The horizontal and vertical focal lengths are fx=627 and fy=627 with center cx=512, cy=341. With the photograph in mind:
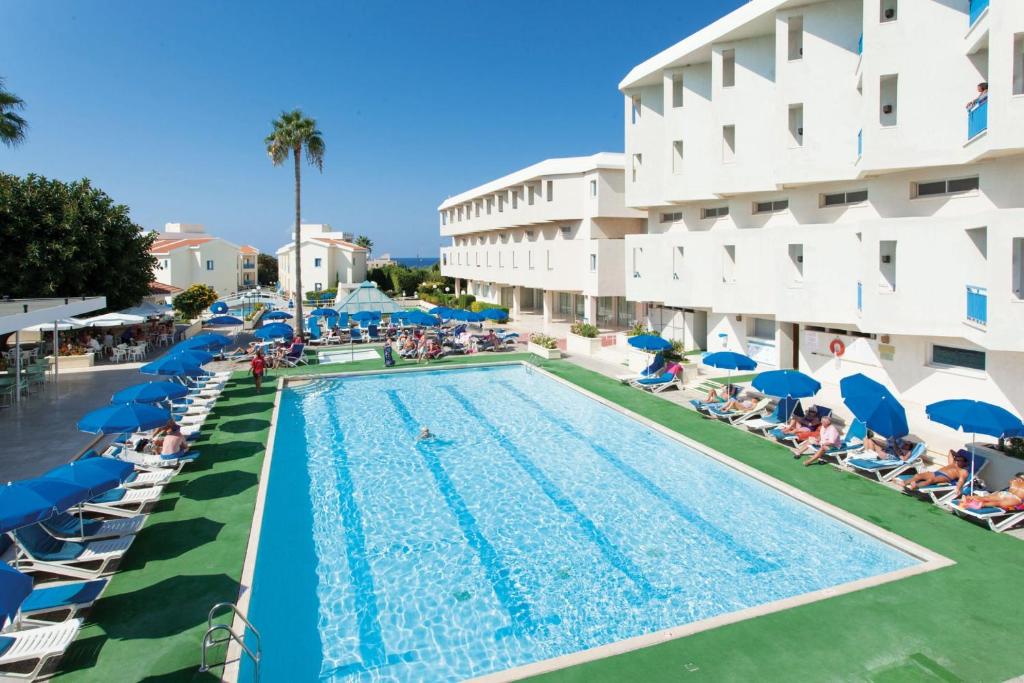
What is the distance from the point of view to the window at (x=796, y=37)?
2080cm

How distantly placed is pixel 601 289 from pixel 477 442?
60.6ft

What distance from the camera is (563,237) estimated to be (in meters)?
39.6

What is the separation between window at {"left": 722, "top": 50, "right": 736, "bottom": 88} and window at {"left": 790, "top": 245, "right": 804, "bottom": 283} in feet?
25.0

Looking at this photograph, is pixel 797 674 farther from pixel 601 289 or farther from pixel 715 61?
pixel 601 289

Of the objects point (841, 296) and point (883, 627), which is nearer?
point (883, 627)

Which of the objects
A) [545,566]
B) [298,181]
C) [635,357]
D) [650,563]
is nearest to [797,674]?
[650,563]

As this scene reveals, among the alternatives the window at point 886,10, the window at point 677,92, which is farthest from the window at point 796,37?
the window at point 677,92

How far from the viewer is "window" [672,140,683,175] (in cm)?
2766

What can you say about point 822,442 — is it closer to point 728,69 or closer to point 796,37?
point 796,37

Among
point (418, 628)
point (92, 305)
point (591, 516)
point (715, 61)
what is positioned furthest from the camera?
point (715, 61)

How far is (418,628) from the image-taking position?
29.7 feet

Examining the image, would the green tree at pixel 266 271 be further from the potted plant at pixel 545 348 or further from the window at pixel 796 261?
the window at pixel 796 261

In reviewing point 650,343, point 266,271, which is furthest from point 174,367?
point 266,271

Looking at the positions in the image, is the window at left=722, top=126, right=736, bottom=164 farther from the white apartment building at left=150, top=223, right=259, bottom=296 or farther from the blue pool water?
the white apartment building at left=150, top=223, right=259, bottom=296
